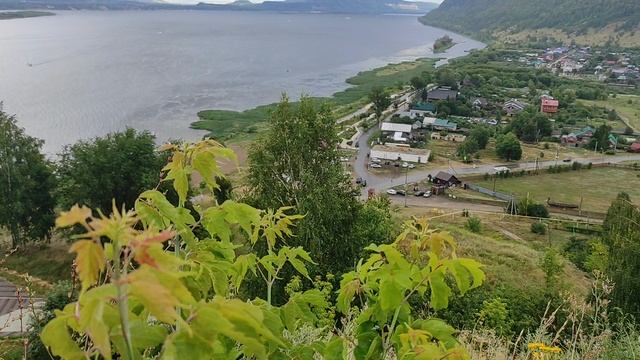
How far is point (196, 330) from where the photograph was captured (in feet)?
3.19

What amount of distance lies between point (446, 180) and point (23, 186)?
84.4ft

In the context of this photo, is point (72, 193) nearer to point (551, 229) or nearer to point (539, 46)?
point (551, 229)

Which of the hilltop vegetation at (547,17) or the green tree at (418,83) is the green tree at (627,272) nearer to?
the green tree at (418,83)

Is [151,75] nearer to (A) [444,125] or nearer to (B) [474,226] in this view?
(A) [444,125]

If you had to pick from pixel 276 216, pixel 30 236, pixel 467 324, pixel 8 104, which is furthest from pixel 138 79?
pixel 276 216

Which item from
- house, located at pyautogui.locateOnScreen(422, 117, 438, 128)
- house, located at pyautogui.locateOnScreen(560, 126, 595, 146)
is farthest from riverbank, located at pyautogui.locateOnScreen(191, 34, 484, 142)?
house, located at pyautogui.locateOnScreen(560, 126, 595, 146)

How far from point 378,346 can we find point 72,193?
18.7 meters

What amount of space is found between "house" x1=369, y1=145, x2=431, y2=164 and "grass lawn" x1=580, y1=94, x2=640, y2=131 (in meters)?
27.3

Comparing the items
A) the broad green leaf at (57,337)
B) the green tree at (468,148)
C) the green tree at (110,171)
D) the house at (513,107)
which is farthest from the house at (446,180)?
the broad green leaf at (57,337)

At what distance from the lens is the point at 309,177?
1173 centimetres

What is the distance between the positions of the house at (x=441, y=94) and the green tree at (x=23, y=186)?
50.1 metres

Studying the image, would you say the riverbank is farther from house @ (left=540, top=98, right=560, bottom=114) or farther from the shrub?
the shrub

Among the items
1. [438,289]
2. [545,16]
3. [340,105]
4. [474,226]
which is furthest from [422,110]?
[545,16]

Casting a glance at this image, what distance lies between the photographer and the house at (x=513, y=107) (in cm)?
5969
